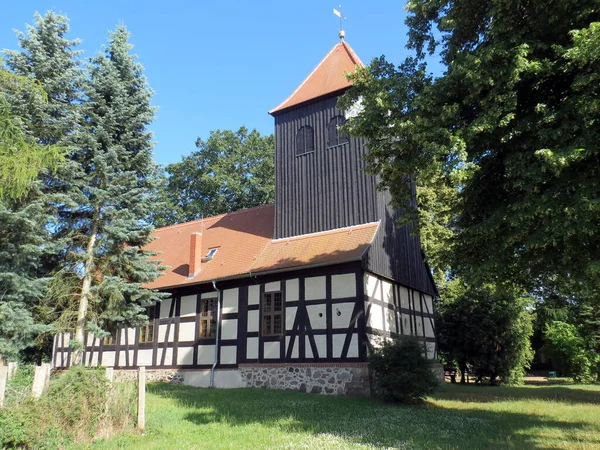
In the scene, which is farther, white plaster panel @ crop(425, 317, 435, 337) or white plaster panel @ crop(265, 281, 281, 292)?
white plaster panel @ crop(425, 317, 435, 337)

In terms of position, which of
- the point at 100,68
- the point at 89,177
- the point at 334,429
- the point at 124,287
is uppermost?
the point at 100,68

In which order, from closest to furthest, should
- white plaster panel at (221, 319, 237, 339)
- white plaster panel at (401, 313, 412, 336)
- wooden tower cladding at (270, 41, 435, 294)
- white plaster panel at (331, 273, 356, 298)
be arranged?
white plaster panel at (331, 273, 356, 298) < white plaster panel at (221, 319, 237, 339) < wooden tower cladding at (270, 41, 435, 294) < white plaster panel at (401, 313, 412, 336)

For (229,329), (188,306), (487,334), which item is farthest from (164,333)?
(487,334)

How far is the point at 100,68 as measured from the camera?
1633 centimetres

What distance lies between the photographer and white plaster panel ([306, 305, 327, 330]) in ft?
51.2

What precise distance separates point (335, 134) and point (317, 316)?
24.2 ft

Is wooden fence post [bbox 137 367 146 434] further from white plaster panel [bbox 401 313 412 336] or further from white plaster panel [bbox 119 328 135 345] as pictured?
white plaster panel [bbox 119 328 135 345]

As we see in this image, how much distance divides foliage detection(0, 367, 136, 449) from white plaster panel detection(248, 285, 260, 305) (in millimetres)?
8761

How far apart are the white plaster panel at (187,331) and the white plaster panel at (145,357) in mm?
1752

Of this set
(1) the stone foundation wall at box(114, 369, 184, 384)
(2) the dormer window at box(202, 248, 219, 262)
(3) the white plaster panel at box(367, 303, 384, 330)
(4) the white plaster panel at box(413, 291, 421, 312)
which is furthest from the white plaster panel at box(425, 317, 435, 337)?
(1) the stone foundation wall at box(114, 369, 184, 384)

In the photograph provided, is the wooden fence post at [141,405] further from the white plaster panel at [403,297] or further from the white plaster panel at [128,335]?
the white plaster panel at [128,335]

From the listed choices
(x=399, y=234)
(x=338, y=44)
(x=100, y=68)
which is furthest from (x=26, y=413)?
(x=338, y=44)

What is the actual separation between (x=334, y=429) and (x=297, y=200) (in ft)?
36.5

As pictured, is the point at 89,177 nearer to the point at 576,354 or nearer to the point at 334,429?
the point at 334,429
